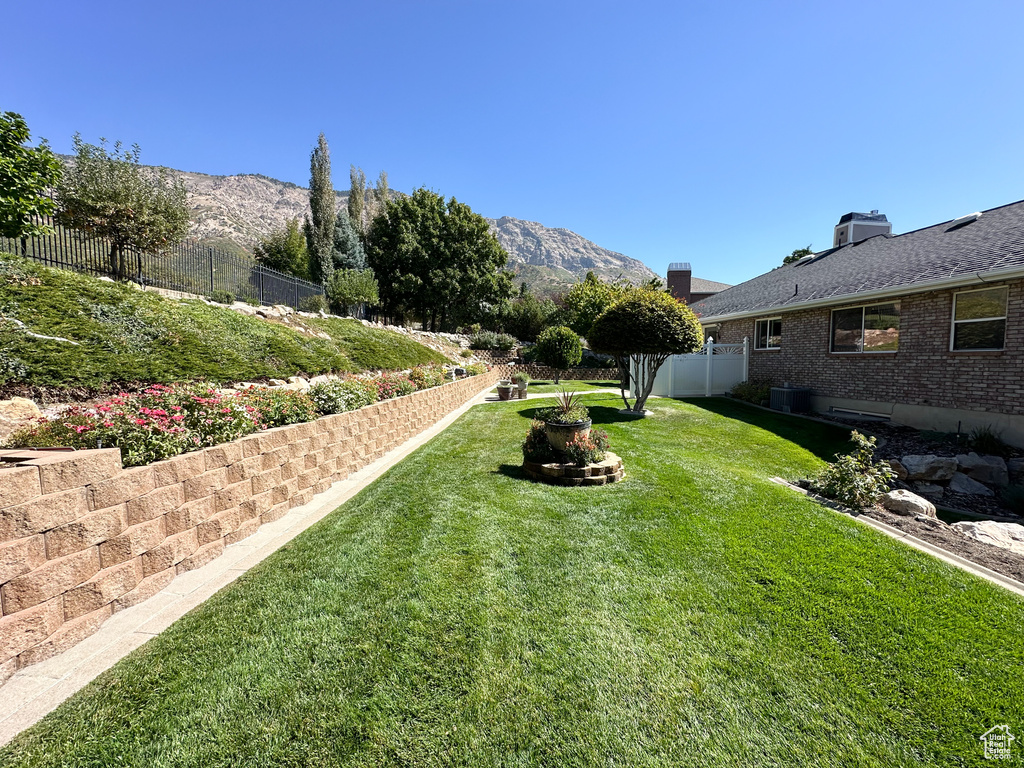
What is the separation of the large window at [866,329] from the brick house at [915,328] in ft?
0.08

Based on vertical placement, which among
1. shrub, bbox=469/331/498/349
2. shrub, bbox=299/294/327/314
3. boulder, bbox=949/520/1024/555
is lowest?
boulder, bbox=949/520/1024/555

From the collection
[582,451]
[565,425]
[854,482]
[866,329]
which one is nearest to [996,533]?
[854,482]

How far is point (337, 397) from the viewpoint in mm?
5707

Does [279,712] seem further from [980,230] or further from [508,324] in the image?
[508,324]

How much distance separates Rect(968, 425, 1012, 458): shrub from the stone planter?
8175mm

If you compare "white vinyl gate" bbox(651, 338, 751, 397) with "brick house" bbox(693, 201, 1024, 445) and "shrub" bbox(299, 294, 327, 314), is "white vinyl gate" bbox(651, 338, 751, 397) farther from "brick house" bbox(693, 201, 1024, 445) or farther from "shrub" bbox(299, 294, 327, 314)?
"shrub" bbox(299, 294, 327, 314)

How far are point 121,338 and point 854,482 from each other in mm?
9809

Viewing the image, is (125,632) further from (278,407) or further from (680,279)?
(680,279)

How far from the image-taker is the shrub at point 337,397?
18.4ft

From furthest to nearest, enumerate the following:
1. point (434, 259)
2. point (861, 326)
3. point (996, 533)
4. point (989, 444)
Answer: point (434, 259) → point (861, 326) → point (989, 444) → point (996, 533)

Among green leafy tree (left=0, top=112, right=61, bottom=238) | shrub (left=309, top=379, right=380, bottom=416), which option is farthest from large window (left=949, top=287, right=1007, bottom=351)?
green leafy tree (left=0, top=112, right=61, bottom=238)

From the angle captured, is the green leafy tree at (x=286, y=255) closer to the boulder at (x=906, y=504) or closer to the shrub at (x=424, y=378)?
the shrub at (x=424, y=378)

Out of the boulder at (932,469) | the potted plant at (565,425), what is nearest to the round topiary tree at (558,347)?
the boulder at (932,469)

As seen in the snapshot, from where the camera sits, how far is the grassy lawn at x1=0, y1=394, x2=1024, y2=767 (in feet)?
5.87
